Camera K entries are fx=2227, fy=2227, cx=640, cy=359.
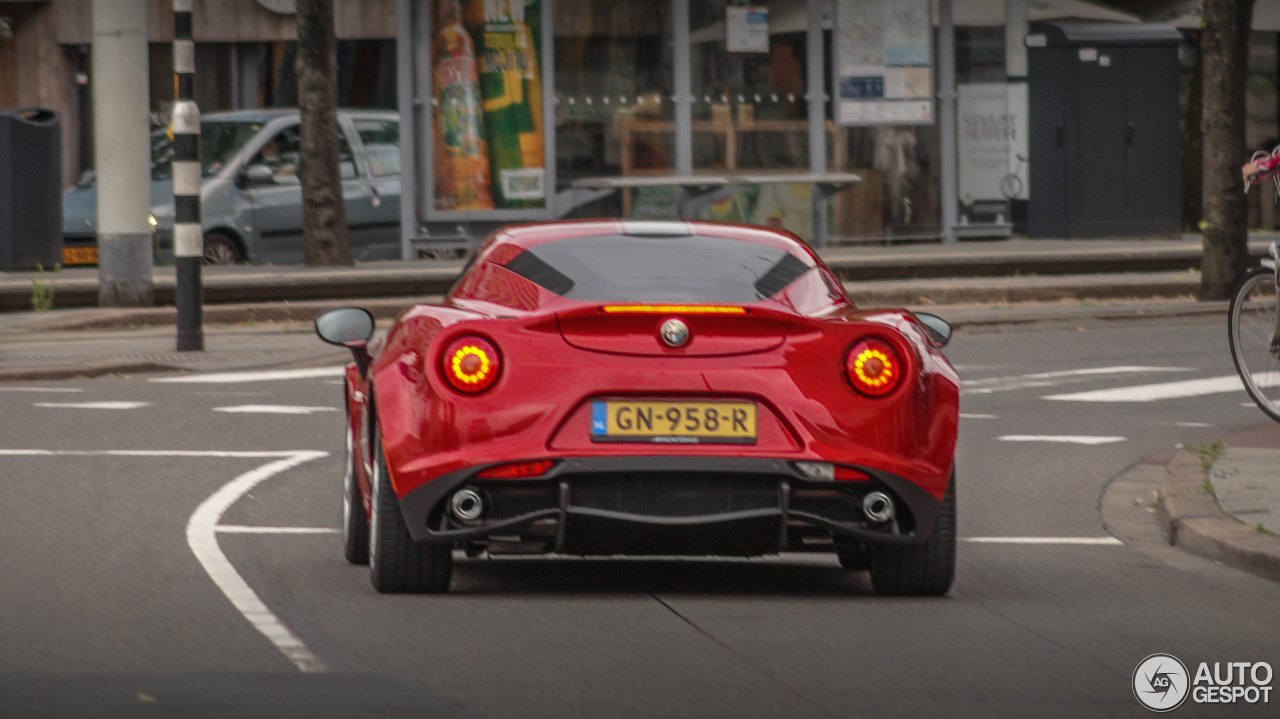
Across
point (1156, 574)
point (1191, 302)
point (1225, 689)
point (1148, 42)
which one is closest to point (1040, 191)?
point (1148, 42)

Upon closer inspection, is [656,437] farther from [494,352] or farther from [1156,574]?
[1156,574]

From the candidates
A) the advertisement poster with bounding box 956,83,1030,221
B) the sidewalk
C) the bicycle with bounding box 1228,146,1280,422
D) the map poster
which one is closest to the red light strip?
the sidewalk

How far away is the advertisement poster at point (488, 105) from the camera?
942 inches

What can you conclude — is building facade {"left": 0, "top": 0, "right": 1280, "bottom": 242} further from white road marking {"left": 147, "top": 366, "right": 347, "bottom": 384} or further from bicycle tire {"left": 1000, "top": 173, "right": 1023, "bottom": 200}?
white road marking {"left": 147, "top": 366, "right": 347, "bottom": 384}

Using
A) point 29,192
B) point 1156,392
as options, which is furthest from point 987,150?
point 1156,392

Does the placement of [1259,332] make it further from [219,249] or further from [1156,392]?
[219,249]

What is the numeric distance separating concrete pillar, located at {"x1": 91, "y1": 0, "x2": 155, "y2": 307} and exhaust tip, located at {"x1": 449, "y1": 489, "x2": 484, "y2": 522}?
1300cm

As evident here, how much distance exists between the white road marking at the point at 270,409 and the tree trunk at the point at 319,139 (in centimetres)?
881

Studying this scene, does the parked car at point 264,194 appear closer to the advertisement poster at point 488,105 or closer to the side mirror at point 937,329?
the advertisement poster at point 488,105

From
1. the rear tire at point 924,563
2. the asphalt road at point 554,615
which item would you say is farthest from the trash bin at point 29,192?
the rear tire at point 924,563

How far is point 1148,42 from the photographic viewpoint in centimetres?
2598

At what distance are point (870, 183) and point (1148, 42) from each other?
3.91 meters

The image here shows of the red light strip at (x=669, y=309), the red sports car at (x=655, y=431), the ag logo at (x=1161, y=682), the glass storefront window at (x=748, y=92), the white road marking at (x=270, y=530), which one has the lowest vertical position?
the ag logo at (x=1161, y=682)

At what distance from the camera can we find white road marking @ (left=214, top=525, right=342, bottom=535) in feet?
27.4
